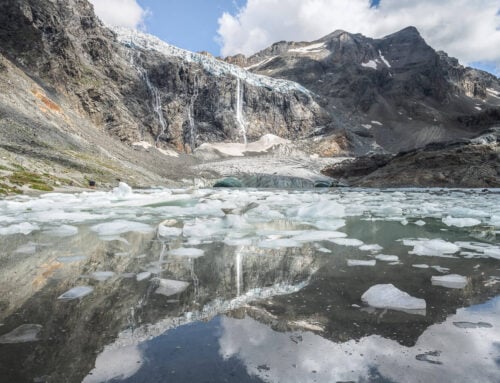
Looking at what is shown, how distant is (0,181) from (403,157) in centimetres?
4893

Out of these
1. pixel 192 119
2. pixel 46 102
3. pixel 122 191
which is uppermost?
pixel 192 119

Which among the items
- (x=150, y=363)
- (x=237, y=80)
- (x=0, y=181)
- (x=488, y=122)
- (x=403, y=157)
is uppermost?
(x=237, y=80)

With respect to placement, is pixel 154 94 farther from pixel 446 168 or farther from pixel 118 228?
pixel 118 228

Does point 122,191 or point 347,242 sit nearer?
point 347,242

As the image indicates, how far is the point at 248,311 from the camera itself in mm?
2662

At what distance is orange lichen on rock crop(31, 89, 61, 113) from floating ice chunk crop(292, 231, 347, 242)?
44745mm

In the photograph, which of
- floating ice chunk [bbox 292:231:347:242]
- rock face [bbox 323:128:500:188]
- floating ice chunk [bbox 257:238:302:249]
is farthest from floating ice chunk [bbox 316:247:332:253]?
rock face [bbox 323:128:500:188]

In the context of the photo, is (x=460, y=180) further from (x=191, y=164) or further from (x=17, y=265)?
(x=191, y=164)

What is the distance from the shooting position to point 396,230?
24.0 ft

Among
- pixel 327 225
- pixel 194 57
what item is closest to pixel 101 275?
pixel 327 225

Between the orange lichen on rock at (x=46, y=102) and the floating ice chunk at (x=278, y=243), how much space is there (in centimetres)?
4487

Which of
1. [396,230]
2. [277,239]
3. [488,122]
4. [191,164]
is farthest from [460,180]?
[488,122]

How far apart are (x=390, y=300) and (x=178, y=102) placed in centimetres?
8085

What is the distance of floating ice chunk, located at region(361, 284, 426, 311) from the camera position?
2.70m
